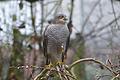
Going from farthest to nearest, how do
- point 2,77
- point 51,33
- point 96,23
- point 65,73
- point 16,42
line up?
point 96,23
point 16,42
point 2,77
point 51,33
point 65,73

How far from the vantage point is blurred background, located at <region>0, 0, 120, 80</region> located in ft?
10.4

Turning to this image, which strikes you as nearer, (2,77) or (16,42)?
(2,77)

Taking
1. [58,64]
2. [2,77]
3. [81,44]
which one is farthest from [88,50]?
[58,64]

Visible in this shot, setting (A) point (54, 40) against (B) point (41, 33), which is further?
(B) point (41, 33)

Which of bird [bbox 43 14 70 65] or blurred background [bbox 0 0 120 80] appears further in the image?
blurred background [bbox 0 0 120 80]

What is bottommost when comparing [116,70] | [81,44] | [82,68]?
[82,68]

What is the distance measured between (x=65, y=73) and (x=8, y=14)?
245cm

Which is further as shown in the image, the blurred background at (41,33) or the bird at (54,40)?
the blurred background at (41,33)

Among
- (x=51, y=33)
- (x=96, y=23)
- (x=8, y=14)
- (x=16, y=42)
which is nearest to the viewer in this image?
(x=51, y=33)

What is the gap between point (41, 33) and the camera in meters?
3.29

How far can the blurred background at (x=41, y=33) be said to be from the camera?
124 inches

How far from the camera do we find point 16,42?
3.38m

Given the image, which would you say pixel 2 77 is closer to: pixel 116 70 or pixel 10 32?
pixel 10 32

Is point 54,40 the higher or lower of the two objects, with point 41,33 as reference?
higher
